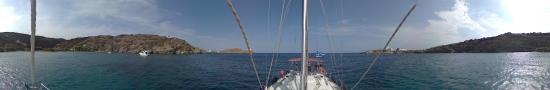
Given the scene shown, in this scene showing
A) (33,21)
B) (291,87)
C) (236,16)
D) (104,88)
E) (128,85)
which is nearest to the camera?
(33,21)

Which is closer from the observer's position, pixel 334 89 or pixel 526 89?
pixel 334 89

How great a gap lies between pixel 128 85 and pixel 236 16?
122 feet

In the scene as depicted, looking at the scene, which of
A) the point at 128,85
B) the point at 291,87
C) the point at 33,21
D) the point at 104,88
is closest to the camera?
the point at 33,21

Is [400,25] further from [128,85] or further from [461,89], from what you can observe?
[128,85]

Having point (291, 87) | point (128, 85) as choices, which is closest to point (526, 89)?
point (291, 87)

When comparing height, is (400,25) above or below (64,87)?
above

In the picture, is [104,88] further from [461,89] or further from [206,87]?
[461,89]

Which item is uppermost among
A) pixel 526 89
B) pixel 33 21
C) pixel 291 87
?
pixel 33 21

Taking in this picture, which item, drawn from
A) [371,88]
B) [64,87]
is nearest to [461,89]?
[371,88]

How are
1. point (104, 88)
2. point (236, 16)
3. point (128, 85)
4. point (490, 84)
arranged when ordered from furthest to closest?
point (490, 84) < point (128, 85) < point (104, 88) < point (236, 16)

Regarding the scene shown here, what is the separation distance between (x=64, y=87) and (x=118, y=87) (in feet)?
20.0

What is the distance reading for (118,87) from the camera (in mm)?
37000

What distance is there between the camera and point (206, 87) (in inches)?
1540

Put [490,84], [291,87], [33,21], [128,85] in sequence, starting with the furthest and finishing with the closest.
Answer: [490,84] < [128,85] < [291,87] < [33,21]
